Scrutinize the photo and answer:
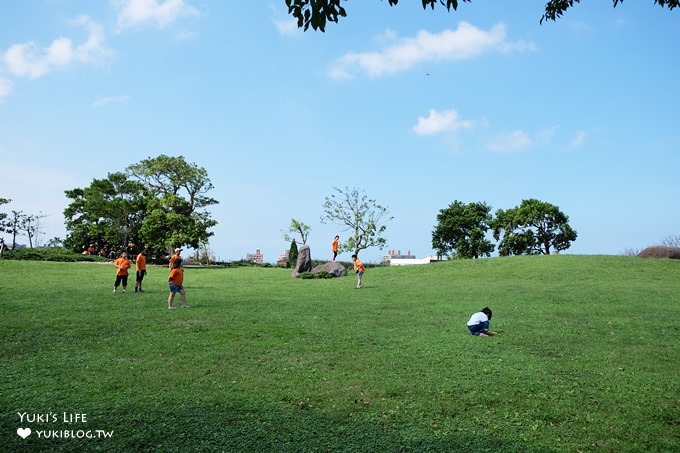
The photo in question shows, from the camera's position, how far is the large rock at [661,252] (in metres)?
33.2

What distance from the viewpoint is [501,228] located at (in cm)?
6144

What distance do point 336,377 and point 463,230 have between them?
58.5m

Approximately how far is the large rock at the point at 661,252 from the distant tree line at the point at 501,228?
22730 millimetres

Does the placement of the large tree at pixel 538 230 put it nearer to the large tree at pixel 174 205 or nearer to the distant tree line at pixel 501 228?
the distant tree line at pixel 501 228

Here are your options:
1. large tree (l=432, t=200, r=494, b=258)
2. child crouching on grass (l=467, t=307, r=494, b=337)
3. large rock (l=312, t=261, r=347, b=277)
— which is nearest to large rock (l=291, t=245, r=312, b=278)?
large rock (l=312, t=261, r=347, b=277)

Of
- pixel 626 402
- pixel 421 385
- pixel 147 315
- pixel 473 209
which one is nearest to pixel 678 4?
pixel 626 402

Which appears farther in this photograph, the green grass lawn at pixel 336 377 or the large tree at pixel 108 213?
the large tree at pixel 108 213

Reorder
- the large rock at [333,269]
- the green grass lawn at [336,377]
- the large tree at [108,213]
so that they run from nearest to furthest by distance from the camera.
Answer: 1. the green grass lawn at [336,377]
2. the large rock at [333,269]
3. the large tree at [108,213]

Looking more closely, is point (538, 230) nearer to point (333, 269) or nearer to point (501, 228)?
point (501, 228)

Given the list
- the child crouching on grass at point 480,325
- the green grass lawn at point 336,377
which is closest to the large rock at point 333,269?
the green grass lawn at point 336,377

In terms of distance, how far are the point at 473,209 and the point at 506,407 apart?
5940 centimetres

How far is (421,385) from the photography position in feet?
23.5

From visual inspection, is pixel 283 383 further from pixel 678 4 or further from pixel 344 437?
pixel 678 4

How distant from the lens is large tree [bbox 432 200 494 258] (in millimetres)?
62094
